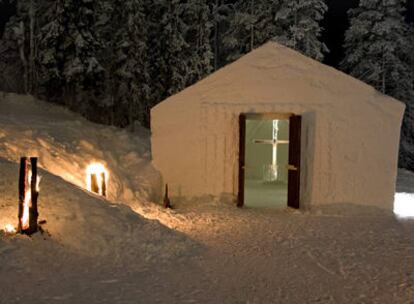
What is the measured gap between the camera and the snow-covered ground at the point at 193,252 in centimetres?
558

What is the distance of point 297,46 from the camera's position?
23.4 metres

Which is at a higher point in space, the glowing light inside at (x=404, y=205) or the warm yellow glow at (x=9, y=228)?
the warm yellow glow at (x=9, y=228)

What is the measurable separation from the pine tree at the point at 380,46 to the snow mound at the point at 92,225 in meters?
19.6

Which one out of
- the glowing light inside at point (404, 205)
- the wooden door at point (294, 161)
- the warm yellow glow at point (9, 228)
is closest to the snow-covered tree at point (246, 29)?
the glowing light inside at point (404, 205)

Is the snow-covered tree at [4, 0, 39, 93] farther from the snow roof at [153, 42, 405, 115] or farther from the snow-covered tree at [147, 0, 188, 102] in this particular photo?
the snow roof at [153, 42, 405, 115]

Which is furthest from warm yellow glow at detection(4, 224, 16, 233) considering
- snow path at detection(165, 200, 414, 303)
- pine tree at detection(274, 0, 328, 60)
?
pine tree at detection(274, 0, 328, 60)

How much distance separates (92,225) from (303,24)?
61.2ft

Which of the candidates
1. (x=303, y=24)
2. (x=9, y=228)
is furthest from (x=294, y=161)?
(x=303, y=24)

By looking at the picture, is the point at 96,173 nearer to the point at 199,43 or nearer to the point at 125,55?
the point at 125,55

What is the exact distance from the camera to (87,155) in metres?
13.3

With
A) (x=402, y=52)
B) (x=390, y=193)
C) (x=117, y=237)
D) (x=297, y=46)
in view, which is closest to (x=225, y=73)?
(x=390, y=193)

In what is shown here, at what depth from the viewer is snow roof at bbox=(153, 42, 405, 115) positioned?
11.5m

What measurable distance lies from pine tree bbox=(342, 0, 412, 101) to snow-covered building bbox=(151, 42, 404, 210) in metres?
13.5

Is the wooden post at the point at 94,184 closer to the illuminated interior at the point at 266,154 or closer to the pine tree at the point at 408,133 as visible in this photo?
the illuminated interior at the point at 266,154
